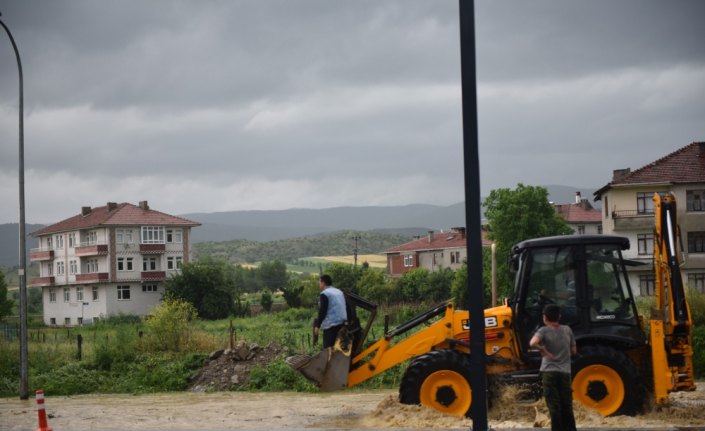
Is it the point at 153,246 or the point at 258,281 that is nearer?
the point at 153,246

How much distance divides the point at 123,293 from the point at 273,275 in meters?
68.8

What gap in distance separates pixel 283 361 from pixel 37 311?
12188cm

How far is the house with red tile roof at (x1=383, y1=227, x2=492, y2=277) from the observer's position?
11850cm

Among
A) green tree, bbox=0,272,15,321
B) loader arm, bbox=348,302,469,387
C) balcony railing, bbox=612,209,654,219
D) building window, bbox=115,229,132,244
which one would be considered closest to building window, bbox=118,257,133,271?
building window, bbox=115,229,132,244

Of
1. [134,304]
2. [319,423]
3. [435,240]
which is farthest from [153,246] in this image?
[319,423]

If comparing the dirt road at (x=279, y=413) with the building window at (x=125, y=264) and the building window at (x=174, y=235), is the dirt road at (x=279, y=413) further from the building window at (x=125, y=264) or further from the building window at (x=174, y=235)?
the building window at (x=174, y=235)

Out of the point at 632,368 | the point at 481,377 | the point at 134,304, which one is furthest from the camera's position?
the point at 134,304

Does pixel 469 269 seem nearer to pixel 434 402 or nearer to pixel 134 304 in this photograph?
pixel 434 402

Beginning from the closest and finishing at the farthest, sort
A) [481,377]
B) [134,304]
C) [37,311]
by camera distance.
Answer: [481,377] < [134,304] < [37,311]

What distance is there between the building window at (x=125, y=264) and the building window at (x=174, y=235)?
5.29 metres

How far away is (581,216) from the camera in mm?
109125

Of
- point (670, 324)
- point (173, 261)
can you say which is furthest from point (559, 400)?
point (173, 261)

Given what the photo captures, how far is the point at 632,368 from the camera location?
14.8 meters

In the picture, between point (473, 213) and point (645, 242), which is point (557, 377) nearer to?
point (473, 213)
